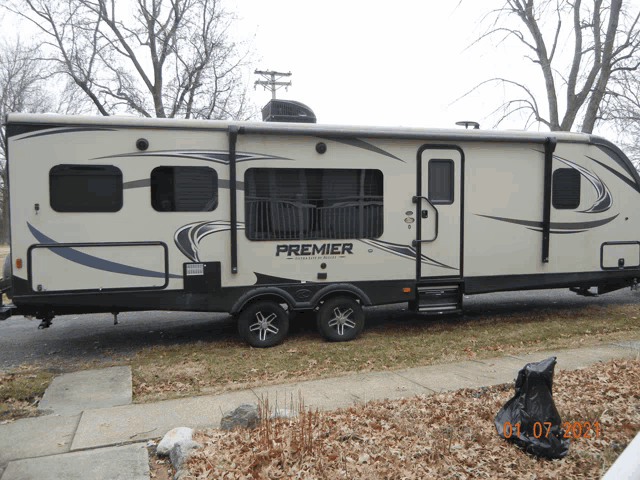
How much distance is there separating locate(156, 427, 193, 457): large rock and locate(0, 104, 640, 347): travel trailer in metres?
3.07

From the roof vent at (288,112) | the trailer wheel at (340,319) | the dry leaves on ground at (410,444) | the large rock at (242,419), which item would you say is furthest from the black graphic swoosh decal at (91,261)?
the dry leaves on ground at (410,444)

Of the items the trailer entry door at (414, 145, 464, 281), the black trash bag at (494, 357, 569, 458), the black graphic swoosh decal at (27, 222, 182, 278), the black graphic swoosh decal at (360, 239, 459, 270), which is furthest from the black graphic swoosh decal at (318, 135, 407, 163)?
the black trash bag at (494, 357, 569, 458)

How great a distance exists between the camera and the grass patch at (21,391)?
525cm

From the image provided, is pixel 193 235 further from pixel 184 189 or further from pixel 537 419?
pixel 537 419

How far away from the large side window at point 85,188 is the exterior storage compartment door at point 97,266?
0.50 meters

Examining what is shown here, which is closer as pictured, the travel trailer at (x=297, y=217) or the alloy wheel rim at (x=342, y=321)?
the travel trailer at (x=297, y=217)

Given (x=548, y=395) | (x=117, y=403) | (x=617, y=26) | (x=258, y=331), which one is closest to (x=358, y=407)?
(x=548, y=395)

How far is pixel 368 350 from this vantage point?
7.38 meters

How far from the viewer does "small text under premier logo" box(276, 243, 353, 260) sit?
7.54 meters

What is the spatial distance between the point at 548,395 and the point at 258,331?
4499 millimetres

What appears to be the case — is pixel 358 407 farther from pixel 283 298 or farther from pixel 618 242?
pixel 618 242

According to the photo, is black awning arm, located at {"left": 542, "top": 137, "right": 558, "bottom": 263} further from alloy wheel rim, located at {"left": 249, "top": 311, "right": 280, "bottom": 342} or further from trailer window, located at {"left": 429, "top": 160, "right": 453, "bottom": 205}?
alloy wheel rim, located at {"left": 249, "top": 311, "right": 280, "bottom": 342}
